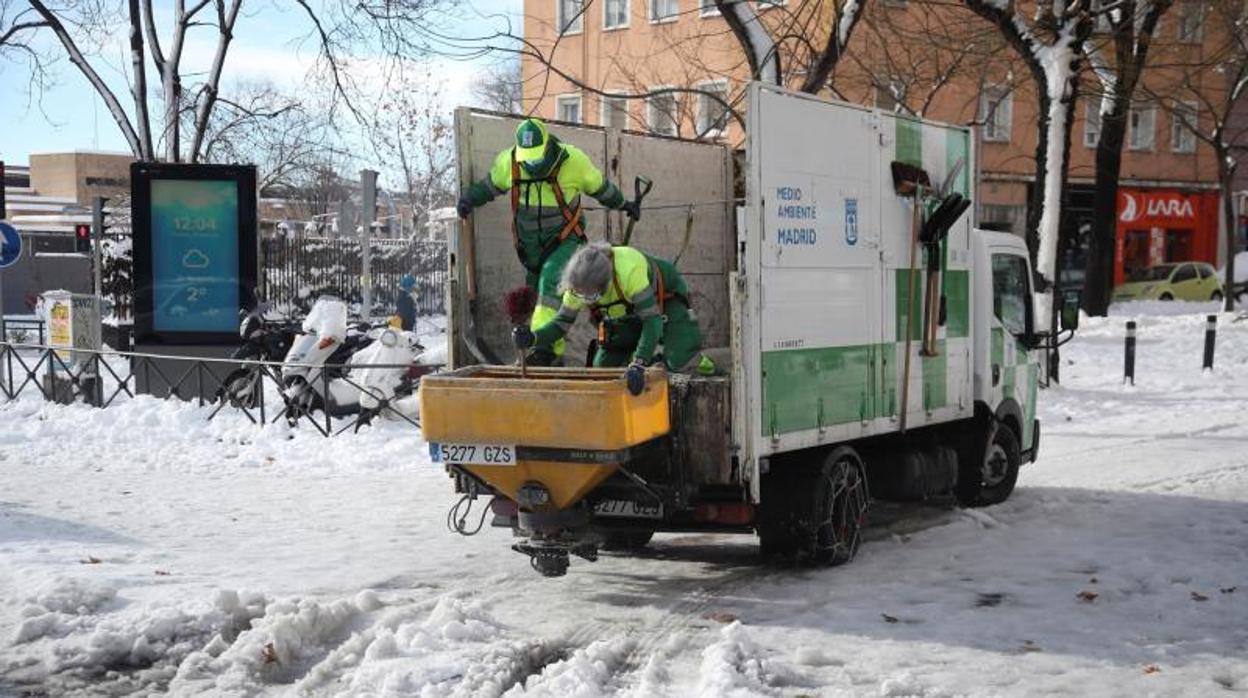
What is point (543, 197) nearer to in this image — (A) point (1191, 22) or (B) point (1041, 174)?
(B) point (1041, 174)

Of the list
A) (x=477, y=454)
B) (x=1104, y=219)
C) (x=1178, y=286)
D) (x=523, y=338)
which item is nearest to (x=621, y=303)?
(x=523, y=338)

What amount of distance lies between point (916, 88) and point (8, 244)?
17.6 m

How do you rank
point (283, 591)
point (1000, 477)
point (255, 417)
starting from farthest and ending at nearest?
point (255, 417) < point (1000, 477) < point (283, 591)

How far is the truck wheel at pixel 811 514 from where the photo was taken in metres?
8.01

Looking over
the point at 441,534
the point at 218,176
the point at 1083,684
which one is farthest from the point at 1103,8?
the point at 1083,684

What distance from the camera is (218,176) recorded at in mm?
17188

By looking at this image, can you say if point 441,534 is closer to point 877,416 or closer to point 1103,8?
point 877,416

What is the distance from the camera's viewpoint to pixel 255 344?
1599cm

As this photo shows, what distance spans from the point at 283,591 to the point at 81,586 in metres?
1.07

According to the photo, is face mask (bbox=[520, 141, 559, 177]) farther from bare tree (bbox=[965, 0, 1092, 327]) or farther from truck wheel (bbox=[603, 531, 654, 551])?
bare tree (bbox=[965, 0, 1092, 327])

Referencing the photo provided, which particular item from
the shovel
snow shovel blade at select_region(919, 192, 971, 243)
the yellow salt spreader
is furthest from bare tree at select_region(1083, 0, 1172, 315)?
the yellow salt spreader

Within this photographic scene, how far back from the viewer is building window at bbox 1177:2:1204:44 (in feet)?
94.5

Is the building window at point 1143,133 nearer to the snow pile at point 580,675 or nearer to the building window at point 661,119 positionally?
the building window at point 661,119

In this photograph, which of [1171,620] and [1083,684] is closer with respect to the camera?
[1083,684]
